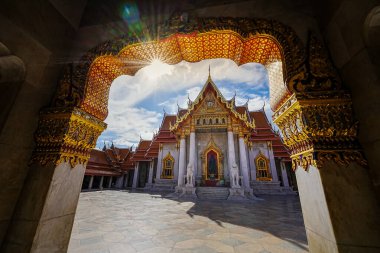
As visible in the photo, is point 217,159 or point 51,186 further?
point 217,159

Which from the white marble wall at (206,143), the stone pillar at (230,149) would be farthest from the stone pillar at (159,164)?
the stone pillar at (230,149)

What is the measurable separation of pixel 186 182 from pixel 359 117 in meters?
13.4

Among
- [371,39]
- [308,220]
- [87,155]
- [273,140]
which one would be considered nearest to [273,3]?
[371,39]

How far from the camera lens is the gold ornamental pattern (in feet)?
6.20

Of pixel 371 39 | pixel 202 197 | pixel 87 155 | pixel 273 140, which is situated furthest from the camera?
pixel 273 140

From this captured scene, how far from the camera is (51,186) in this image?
175cm

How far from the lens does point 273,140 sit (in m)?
17.0

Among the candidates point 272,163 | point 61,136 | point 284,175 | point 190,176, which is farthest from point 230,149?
point 61,136

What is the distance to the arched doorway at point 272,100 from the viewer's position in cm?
145

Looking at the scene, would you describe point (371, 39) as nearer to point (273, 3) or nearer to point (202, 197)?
point (273, 3)

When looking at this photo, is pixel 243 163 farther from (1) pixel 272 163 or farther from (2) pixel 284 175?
(2) pixel 284 175

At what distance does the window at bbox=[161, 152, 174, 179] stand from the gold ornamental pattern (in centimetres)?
1573

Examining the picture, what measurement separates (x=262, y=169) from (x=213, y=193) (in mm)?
6135

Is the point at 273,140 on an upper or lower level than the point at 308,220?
upper
